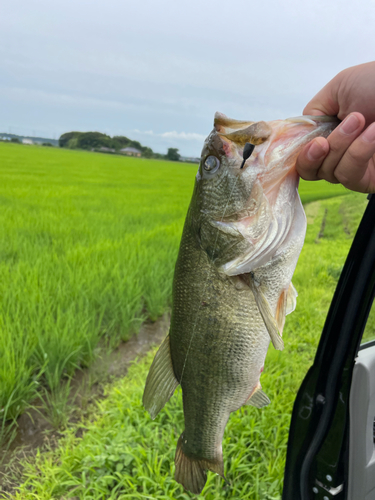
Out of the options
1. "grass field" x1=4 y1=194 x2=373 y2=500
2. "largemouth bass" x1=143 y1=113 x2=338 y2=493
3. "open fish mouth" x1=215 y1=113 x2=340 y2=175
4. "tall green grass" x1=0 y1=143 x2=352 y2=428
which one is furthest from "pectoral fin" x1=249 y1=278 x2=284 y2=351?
"tall green grass" x1=0 y1=143 x2=352 y2=428

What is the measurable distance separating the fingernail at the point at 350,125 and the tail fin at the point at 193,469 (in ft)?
3.37

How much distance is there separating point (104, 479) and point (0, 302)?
1.75m

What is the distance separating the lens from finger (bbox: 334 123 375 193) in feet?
2.60

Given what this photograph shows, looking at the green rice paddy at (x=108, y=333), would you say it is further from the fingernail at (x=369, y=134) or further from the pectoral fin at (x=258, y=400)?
the fingernail at (x=369, y=134)

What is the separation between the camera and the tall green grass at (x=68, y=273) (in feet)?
8.75

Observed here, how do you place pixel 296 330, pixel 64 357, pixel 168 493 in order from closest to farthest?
pixel 168 493 → pixel 64 357 → pixel 296 330

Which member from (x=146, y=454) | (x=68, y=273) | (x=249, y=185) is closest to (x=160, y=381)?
(x=249, y=185)

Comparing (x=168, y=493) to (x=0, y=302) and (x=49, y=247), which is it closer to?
(x=0, y=302)

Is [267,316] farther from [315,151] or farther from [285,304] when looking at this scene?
[315,151]

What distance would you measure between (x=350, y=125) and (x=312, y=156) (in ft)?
0.33

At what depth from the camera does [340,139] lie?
793 mm

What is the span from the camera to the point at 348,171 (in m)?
0.87

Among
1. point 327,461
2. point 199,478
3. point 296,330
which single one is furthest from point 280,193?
point 296,330

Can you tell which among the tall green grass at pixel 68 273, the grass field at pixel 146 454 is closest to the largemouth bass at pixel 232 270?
the grass field at pixel 146 454
